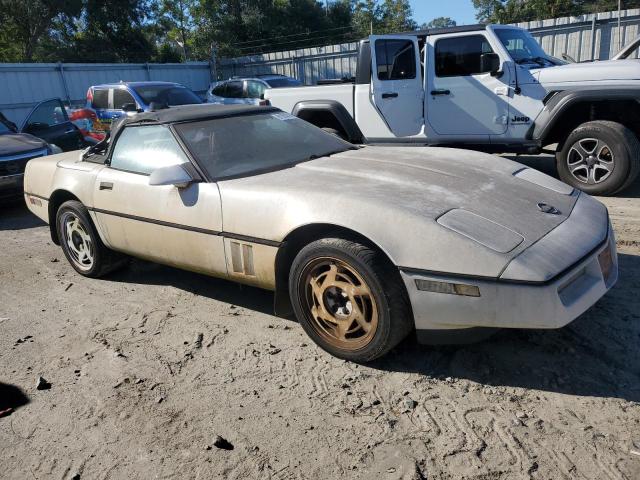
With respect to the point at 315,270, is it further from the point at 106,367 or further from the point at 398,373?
the point at 106,367

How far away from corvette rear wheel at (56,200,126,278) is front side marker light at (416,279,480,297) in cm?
298

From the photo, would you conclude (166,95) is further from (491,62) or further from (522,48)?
(522,48)

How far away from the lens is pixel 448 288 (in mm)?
2584

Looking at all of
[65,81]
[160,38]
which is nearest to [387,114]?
[65,81]

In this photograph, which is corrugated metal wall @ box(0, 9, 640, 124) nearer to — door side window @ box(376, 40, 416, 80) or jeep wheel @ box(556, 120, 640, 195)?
door side window @ box(376, 40, 416, 80)

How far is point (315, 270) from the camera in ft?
9.96

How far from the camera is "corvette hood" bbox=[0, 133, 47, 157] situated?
7824 mm

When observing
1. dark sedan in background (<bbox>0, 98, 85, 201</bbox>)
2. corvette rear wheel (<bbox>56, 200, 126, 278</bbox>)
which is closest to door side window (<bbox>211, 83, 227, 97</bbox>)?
dark sedan in background (<bbox>0, 98, 85, 201</bbox>)

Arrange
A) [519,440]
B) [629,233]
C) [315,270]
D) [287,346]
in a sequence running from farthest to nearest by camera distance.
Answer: [629,233] < [287,346] < [315,270] < [519,440]

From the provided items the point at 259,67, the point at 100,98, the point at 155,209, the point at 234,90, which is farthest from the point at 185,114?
the point at 259,67

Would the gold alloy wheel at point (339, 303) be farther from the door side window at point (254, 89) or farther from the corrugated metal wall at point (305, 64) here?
the corrugated metal wall at point (305, 64)

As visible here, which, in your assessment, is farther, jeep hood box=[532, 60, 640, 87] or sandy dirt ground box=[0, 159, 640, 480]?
jeep hood box=[532, 60, 640, 87]

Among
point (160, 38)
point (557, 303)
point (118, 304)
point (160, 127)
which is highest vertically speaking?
point (160, 38)

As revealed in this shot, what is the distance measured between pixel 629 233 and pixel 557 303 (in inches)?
114
